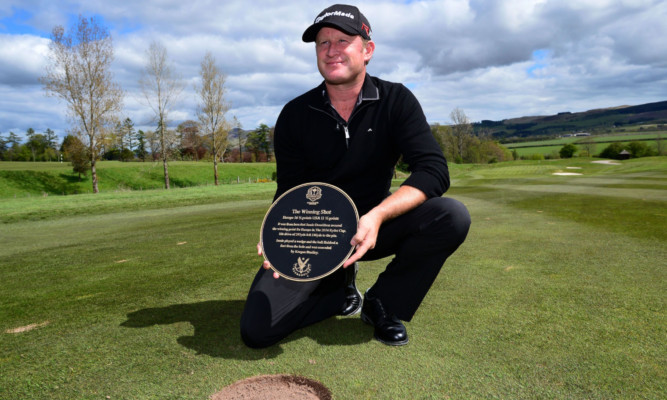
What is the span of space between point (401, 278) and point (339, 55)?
186 cm

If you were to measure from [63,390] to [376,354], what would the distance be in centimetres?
176

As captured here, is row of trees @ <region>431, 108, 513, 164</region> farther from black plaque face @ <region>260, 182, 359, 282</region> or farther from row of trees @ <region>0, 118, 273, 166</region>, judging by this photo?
black plaque face @ <region>260, 182, 359, 282</region>

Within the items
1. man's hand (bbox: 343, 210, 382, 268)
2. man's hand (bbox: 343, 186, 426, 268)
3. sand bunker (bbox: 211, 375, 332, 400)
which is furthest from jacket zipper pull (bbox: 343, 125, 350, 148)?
sand bunker (bbox: 211, 375, 332, 400)

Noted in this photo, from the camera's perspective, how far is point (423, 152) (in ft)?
10.6

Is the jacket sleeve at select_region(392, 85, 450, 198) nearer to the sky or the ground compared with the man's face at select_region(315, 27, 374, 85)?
nearer to the ground

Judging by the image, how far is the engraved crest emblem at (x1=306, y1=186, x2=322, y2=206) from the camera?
2938 millimetres

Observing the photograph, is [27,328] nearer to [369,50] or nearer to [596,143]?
[369,50]

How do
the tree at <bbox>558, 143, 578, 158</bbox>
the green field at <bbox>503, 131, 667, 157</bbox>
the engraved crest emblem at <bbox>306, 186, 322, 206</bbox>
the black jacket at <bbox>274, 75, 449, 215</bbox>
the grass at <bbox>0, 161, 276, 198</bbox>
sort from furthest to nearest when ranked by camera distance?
the green field at <bbox>503, 131, 667, 157</bbox> → the tree at <bbox>558, 143, 578, 158</bbox> → the grass at <bbox>0, 161, 276, 198</bbox> → the black jacket at <bbox>274, 75, 449, 215</bbox> → the engraved crest emblem at <bbox>306, 186, 322, 206</bbox>

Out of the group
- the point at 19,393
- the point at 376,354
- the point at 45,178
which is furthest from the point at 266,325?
the point at 45,178

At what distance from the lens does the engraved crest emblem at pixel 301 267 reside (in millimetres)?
2791

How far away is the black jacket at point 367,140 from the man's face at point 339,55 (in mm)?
197

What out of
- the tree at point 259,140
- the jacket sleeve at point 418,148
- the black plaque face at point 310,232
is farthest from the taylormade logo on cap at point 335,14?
the tree at point 259,140

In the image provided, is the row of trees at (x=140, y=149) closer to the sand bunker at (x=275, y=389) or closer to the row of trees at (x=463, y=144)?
the row of trees at (x=463, y=144)

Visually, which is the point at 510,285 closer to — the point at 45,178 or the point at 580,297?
the point at 580,297
